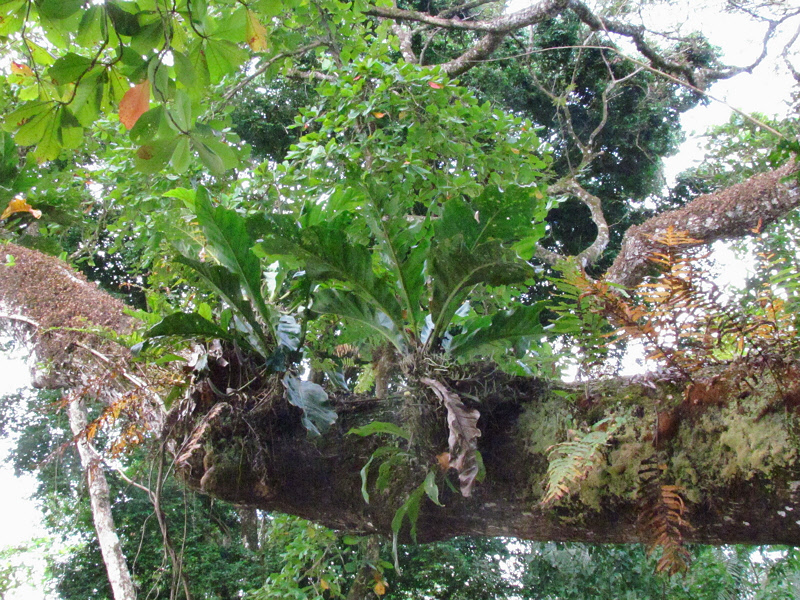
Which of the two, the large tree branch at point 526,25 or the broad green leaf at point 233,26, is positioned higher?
the large tree branch at point 526,25

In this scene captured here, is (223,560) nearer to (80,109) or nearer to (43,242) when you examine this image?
(43,242)

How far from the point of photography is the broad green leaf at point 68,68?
3.42 feet

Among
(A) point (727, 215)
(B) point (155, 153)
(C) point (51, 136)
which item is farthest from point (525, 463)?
(A) point (727, 215)

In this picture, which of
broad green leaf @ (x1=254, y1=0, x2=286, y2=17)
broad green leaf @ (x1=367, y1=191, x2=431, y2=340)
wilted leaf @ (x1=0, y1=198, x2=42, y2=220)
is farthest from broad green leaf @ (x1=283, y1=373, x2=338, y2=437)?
wilted leaf @ (x1=0, y1=198, x2=42, y2=220)

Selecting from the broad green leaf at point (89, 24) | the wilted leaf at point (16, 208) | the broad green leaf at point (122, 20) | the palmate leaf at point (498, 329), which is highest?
the wilted leaf at point (16, 208)

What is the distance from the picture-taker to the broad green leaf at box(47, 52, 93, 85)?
1044mm

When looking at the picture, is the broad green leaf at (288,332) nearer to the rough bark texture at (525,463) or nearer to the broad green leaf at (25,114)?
the rough bark texture at (525,463)

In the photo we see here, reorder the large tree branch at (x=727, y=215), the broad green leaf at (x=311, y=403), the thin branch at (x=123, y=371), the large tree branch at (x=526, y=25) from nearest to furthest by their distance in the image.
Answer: the broad green leaf at (x=311, y=403) < the thin branch at (x=123, y=371) < the large tree branch at (x=727, y=215) < the large tree branch at (x=526, y=25)

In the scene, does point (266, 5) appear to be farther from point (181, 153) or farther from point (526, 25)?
point (526, 25)

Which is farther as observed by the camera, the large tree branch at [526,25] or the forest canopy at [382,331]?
the large tree branch at [526,25]

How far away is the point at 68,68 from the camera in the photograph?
106 cm

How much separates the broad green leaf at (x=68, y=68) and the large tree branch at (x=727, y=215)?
293 centimetres

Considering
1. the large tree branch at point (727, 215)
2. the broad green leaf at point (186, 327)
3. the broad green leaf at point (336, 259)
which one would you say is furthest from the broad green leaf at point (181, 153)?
the large tree branch at point (727, 215)

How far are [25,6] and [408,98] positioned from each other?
203 centimetres
